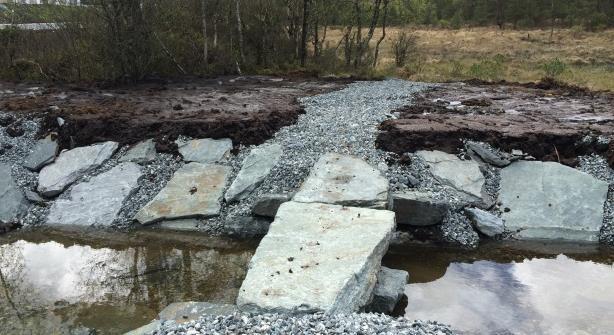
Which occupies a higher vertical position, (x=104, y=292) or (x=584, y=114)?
(x=584, y=114)

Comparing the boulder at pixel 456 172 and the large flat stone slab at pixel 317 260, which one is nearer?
the large flat stone slab at pixel 317 260

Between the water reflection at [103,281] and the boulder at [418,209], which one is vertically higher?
the boulder at [418,209]

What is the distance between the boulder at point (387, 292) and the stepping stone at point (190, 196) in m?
3.53

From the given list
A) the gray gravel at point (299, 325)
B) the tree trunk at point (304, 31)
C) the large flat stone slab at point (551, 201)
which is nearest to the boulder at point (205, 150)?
the large flat stone slab at point (551, 201)

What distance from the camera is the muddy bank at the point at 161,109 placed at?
10766 mm

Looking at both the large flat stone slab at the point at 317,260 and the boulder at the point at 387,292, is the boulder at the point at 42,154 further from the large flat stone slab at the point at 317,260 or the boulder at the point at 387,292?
the boulder at the point at 387,292

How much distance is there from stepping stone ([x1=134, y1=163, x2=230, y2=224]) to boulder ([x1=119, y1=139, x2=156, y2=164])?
83cm

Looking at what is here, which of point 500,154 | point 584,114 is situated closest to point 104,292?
point 500,154

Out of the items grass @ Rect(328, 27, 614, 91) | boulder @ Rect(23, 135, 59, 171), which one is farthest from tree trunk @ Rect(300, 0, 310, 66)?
boulder @ Rect(23, 135, 59, 171)

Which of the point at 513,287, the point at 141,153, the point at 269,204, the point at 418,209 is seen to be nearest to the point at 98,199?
the point at 141,153

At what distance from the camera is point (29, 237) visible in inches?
343

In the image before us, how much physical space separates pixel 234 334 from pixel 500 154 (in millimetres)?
6689

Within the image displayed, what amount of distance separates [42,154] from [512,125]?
9.42m

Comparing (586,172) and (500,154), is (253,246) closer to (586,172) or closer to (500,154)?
(500,154)
